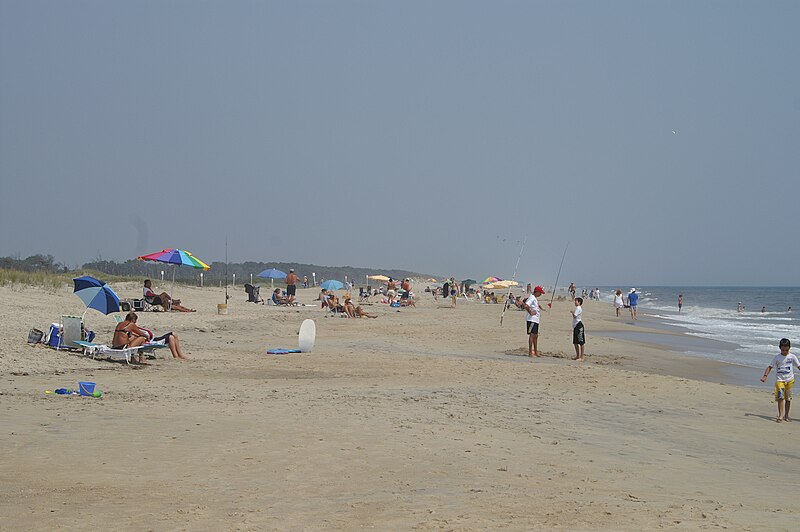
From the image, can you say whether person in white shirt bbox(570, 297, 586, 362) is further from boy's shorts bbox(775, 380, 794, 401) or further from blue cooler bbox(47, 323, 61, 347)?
blue cooler bbox(47, 323, 61, 347)

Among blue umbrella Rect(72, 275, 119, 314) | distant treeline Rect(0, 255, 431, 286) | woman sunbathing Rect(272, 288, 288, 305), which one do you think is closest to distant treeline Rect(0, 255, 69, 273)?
distant treeline Rect(0, 255, 431, 286)

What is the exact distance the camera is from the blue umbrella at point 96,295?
44.3 feet

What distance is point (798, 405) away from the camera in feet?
38.8

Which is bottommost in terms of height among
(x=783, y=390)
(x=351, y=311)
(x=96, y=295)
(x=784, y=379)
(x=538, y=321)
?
(x=783, y=390)

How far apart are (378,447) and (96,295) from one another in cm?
838

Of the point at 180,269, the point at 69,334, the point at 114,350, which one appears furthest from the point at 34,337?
the point at 180,269

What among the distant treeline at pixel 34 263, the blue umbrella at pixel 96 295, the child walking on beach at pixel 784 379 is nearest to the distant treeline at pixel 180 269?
the distant treeline at pixel 34 263

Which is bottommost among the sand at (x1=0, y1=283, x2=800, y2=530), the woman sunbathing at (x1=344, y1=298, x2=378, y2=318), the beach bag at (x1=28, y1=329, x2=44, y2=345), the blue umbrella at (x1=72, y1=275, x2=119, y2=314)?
the sand at (x1=0, y1=283, x2=800, y2=530)

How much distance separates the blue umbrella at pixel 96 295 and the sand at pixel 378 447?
1.30 meters

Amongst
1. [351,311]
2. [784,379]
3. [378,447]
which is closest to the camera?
[378,447]

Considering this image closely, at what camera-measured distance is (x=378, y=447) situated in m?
7.00

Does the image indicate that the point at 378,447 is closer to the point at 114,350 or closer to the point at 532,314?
the point at 114,350

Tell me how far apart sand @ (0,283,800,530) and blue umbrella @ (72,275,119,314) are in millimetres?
1305

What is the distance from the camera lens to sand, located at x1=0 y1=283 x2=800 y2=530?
16.6ft
